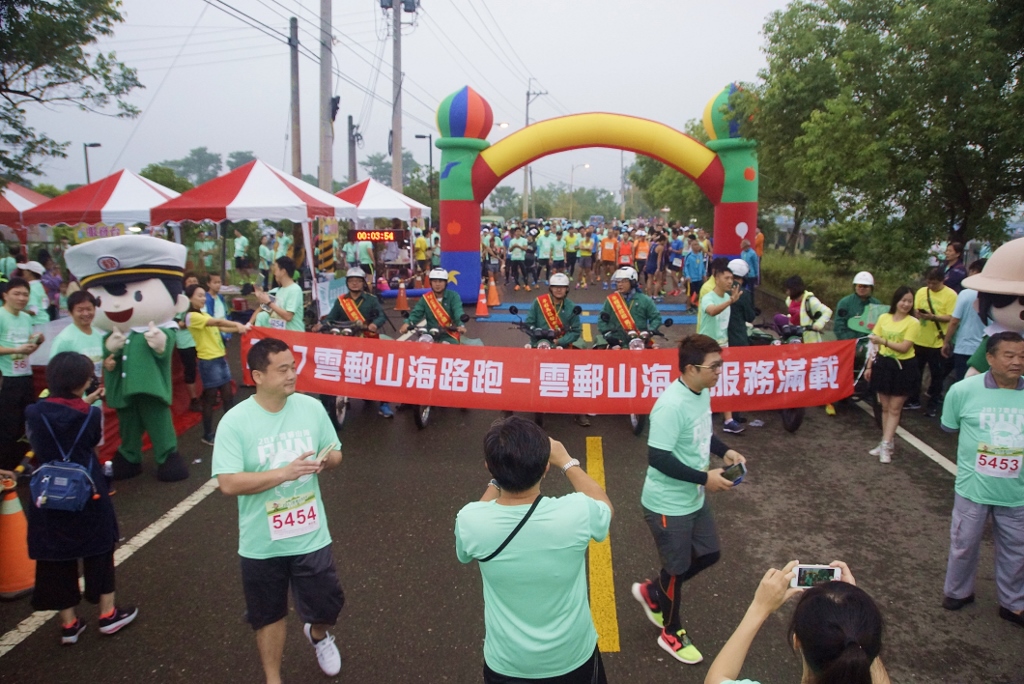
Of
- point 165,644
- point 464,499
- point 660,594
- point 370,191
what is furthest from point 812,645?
point 370,191

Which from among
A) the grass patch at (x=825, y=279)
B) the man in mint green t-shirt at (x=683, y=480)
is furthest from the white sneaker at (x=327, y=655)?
the grass patch at (x=825, y=279)

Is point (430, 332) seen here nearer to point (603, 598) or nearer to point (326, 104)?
point (603, 598)

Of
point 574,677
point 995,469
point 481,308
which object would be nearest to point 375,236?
point 481,308

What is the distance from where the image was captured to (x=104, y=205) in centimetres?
1402

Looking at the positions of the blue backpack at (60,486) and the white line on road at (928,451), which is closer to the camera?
the blue backpack at (60,486)

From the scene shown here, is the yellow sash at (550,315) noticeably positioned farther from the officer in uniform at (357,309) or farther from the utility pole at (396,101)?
the utility pole at (396,101)

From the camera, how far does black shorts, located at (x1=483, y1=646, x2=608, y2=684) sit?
257 cm

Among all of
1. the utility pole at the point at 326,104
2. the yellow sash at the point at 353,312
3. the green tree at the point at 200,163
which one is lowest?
the yellow sash at the point at 353,312

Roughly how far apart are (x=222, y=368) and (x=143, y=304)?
1.36m

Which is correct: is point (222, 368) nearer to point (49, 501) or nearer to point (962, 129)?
point (49, 501)

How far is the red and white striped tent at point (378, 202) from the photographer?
64.2 feet

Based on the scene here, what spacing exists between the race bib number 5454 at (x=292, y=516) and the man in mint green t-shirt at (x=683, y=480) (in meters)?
1.80

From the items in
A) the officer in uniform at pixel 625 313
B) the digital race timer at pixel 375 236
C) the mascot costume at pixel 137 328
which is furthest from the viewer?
the digital race timer at pixel 375 236

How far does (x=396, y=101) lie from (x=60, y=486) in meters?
23.7
